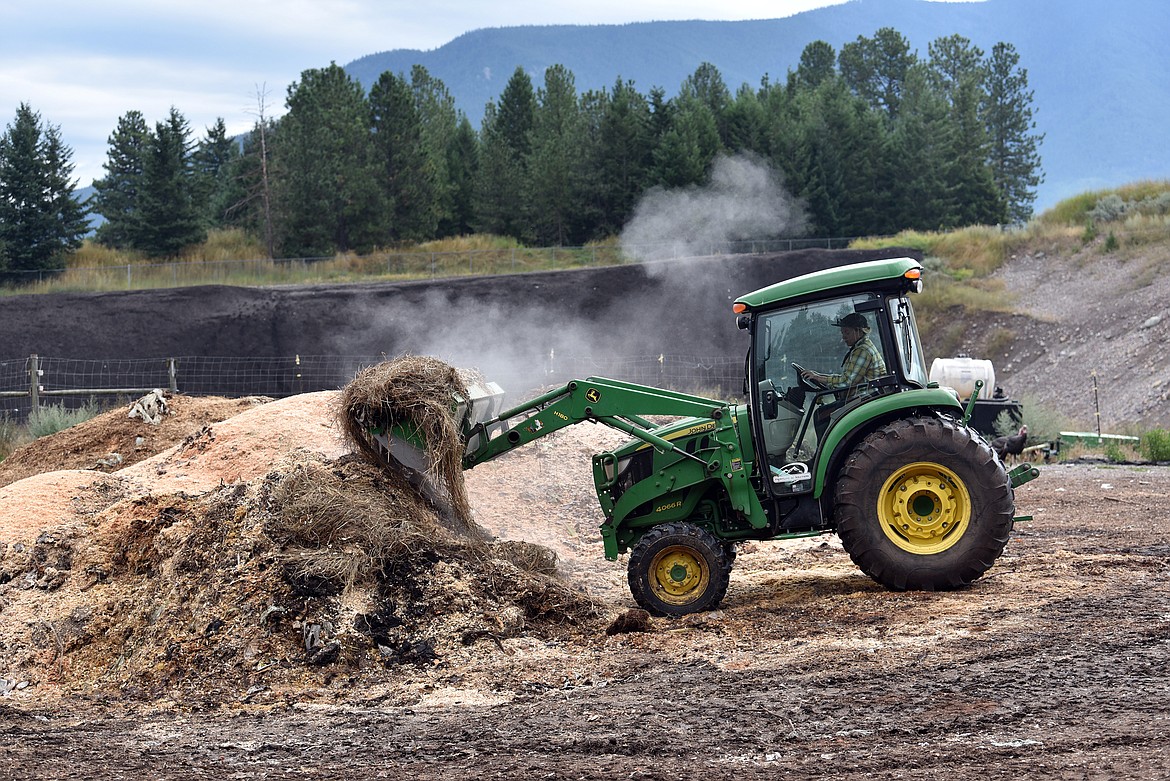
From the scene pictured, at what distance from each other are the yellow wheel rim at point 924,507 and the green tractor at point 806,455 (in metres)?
0.01

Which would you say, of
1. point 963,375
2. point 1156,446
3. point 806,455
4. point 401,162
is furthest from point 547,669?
point 401,162

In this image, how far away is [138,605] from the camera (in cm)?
838

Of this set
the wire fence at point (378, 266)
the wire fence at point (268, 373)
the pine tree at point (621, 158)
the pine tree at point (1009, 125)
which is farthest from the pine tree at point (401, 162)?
the pine tree at point (1009, 125)

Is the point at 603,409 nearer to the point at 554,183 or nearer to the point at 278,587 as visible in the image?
the point at 278,587

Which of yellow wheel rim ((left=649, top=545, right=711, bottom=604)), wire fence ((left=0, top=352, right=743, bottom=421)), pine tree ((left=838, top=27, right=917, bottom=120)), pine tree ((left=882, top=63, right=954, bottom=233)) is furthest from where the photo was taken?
pine tree ((left=838, top=27, right=917, bottom=120))

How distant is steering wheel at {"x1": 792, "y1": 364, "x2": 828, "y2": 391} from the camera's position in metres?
8.73

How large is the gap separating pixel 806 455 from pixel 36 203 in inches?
1824

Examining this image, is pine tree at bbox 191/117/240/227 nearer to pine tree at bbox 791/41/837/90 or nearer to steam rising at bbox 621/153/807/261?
steam rising at bbox 621/153/807/261

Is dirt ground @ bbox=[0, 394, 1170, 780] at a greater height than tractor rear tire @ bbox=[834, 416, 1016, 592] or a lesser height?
lesser

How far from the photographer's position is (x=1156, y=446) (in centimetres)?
2023

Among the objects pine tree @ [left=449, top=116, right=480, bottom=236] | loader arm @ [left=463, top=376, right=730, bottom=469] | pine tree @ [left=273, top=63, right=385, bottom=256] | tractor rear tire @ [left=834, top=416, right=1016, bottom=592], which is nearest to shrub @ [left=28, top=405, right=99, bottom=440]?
loader arm @ [left=463, top=376, right=730, bottom=469]

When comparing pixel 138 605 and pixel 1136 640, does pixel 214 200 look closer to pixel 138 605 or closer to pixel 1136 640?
pixel 138 605

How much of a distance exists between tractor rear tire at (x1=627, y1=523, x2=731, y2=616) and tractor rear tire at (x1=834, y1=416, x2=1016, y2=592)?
1.01 metres

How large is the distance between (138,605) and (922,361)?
638 cm
